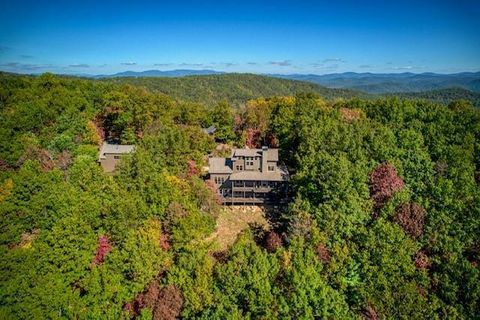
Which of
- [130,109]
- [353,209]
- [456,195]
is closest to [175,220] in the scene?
[353,209]

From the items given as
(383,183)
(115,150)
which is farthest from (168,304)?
(115,150)

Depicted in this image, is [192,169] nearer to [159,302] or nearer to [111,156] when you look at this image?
[111,156]

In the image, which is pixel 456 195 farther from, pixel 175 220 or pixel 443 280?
pixel 175 220

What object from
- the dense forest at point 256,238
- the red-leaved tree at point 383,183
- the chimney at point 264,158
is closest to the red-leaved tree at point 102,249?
the dense forest at point 256,238

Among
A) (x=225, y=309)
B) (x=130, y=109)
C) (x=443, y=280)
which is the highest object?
(x=130, y=109)

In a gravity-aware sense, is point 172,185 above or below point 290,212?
above

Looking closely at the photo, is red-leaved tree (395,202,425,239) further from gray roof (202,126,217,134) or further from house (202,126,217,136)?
gray roof (202,126,217,134)
